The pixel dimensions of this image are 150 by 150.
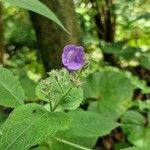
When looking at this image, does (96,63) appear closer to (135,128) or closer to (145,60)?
(145,60)

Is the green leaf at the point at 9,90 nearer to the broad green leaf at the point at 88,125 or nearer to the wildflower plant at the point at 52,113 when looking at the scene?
the wildflower plant at the point at 52,113

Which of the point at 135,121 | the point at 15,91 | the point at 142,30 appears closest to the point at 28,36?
the point at 142,30

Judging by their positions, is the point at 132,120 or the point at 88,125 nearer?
the point at 88,125

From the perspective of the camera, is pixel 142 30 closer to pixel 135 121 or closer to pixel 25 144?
pixel 135 121

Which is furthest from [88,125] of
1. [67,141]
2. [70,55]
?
[70,55]

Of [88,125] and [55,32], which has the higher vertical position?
[55,32]

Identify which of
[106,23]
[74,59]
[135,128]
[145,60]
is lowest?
[135,128]

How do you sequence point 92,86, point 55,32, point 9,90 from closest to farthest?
point 9,90 → point 55,32 → point 92,86
